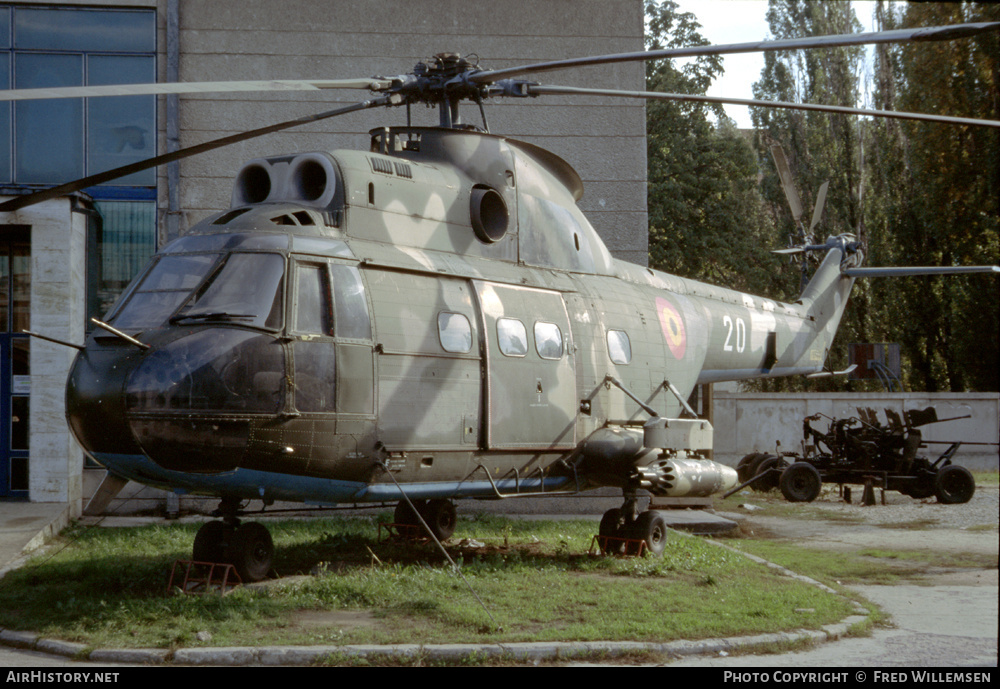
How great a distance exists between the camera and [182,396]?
7.33 metres

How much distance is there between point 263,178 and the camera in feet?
30.9

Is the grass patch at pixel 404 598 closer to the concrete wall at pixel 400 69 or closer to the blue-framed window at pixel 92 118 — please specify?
the blue-framed window at pixel 92 118

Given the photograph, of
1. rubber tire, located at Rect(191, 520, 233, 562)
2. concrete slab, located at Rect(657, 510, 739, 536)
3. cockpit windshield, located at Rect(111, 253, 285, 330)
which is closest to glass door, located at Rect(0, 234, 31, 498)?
rubber tire, located at Rect(191, 520, 233, 562)

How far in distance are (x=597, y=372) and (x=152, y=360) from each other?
16.5ft

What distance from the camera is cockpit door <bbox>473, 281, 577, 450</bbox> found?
9.36m

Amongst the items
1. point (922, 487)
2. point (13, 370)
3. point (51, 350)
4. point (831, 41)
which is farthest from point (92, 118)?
point (922, 487)

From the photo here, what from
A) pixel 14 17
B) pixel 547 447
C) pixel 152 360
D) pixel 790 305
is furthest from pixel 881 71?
pixel 152 360

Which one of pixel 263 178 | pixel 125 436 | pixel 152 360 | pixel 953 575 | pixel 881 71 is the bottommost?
pixel 953 575

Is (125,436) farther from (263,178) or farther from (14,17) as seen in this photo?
(14,17)

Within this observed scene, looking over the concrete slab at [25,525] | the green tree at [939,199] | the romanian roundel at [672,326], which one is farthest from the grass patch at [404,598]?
the green tree at [939,199]

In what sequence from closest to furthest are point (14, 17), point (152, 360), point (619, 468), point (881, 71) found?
point (152, 360) < point (619, 468) < point (14, 17) < point (881, 71)

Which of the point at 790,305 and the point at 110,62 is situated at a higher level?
the point at 110,62

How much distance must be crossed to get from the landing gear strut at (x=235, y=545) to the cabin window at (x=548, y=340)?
334 cm

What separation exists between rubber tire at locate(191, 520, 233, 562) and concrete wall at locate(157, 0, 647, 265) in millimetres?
7214
